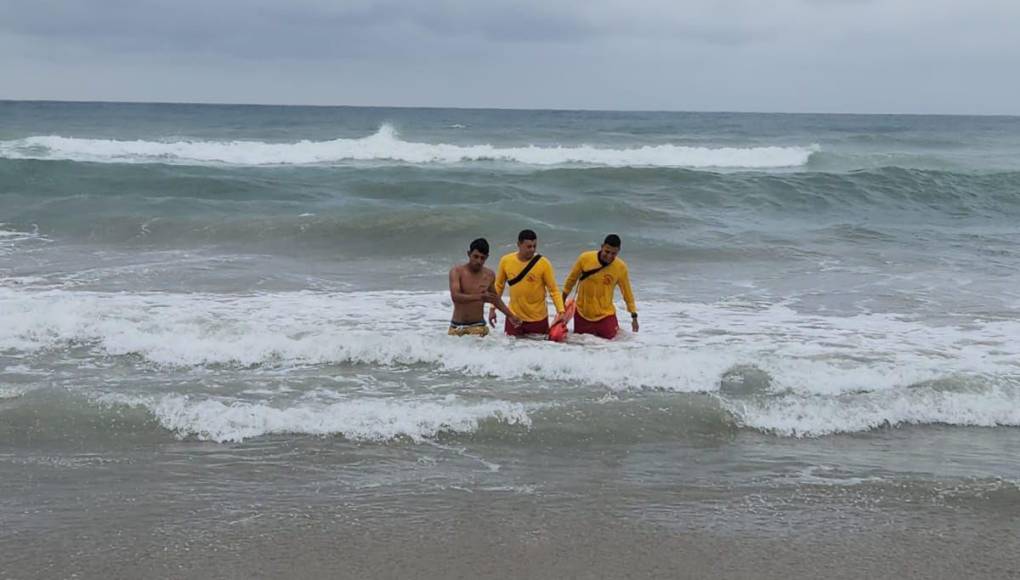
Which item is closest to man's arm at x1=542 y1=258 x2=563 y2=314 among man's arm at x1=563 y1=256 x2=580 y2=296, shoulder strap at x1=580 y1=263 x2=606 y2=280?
man's arm at x1=563 y1=256 x2=580 y2=296

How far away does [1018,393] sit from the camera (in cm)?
729

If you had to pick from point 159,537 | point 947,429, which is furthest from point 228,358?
point 947,429

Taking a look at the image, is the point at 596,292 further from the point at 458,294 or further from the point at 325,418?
the point at 325,418

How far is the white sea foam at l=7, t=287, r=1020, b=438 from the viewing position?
7035mm

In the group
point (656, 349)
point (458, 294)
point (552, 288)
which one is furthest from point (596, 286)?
point (458, 294)

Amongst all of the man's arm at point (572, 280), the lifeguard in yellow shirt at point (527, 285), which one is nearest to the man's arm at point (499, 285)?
the lifeguard in yellow shirt at point (527, 285)

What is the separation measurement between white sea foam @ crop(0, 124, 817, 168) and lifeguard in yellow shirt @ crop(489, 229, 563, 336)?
24.1 metres

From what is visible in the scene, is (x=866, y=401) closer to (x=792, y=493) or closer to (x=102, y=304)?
(x=792, y=493)

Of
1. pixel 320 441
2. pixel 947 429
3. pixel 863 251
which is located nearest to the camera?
pixel 320 441

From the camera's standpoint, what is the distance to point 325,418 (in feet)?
21.2

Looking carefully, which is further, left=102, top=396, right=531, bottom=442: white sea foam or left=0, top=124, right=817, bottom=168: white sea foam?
left=0, top=124, right=817, bottom=168: white sea foam

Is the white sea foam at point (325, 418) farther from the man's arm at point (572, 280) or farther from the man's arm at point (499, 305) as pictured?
the man's arm at point (572, 280)

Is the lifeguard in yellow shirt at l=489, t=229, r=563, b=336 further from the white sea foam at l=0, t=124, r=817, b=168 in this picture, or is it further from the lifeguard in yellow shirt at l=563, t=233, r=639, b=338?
the white sea foam at l=0, t=124, r=817, b=168

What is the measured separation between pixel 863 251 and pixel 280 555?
13.9m
